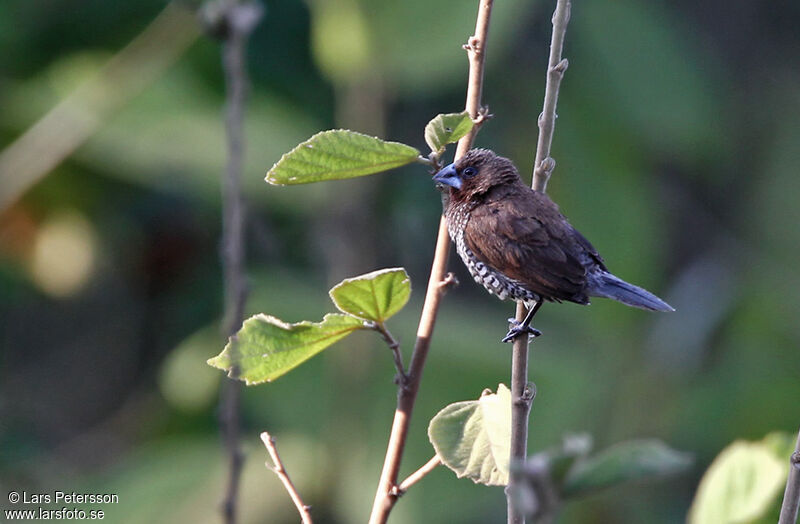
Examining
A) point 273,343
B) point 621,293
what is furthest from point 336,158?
point 621,293

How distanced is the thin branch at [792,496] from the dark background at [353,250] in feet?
9.30

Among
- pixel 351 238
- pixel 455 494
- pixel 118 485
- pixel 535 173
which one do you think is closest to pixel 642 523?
pixel 455 494

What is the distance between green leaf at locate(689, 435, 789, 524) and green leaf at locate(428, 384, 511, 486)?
46 centimetres

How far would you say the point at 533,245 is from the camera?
2457 millimetres

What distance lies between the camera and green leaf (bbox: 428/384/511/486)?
164 cm

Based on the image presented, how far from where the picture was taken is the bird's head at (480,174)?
2508 mm

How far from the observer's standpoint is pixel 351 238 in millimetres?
4664

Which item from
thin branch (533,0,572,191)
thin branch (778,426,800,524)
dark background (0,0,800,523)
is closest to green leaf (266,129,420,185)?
thin branch (533,0,572,191)

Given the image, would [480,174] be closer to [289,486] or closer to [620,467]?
[289,486]

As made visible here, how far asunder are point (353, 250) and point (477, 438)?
3.01 meters

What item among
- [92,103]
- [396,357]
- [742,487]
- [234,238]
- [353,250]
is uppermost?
[92,103]

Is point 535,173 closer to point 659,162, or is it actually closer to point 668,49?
point 668,49

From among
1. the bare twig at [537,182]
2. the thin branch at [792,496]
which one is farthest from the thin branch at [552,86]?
the thin branch at [792,496]

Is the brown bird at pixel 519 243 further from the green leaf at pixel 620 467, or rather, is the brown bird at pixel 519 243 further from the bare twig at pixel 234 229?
the green leaf at pixel 620 467
